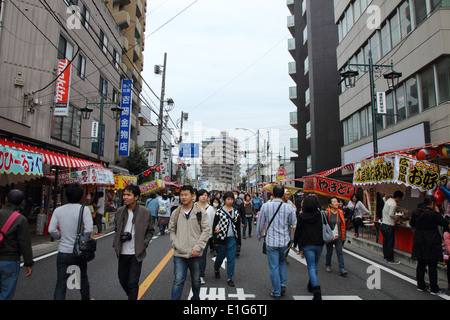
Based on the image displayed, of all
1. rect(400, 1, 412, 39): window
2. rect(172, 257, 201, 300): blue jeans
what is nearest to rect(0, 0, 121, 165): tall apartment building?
rect(172, 257, 201, 300): blue jeans

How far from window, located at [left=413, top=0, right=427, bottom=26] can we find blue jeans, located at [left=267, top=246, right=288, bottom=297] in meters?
13.3

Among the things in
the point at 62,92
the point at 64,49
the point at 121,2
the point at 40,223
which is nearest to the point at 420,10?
the point at 62,92

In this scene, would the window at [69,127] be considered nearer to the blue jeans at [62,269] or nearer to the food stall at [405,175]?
the blue jeans at [62,269]

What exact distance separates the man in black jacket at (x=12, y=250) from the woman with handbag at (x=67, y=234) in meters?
0.35

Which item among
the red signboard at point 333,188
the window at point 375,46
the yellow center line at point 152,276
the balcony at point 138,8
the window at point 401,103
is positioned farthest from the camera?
the balcony at point 138,8

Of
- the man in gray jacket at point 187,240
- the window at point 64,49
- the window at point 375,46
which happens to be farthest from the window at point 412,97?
the window at point 64,49

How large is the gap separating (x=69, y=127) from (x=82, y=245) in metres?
14.6

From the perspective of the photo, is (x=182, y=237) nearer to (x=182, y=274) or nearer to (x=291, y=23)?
(x=182, y=274)

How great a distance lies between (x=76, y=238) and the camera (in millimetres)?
3928

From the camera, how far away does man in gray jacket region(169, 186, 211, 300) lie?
4016 millimetres

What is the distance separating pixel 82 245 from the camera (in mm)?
3910

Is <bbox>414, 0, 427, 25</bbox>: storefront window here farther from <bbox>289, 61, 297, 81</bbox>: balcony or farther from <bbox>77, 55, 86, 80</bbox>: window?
<bbox>289, 61, 297, 81</bbox>: balcony

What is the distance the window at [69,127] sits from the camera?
15148mm
